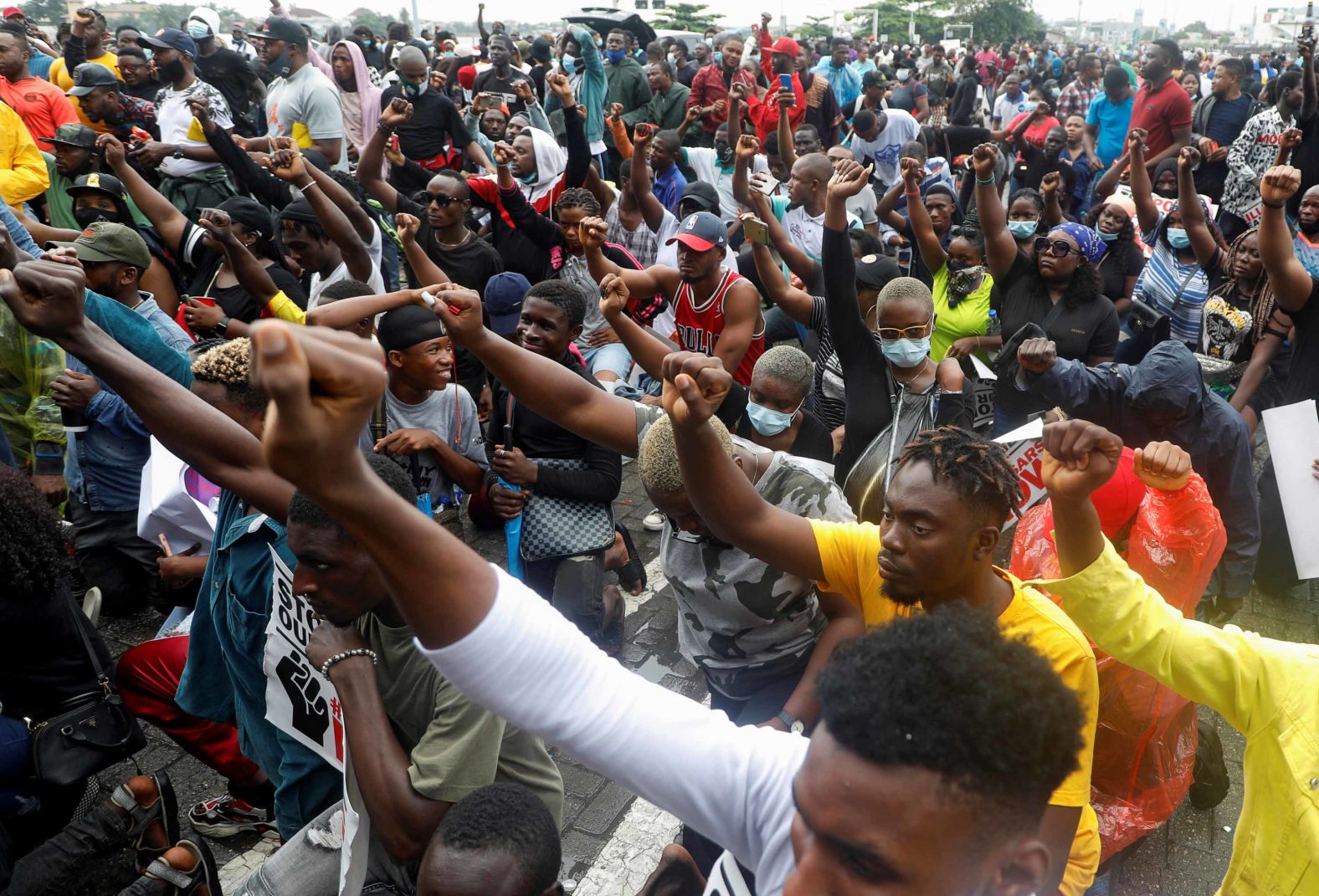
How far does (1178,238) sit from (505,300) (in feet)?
14.9

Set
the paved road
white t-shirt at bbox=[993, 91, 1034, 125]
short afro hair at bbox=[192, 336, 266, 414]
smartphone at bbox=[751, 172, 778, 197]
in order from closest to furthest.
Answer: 1. short afro hair at bbox=[192, 336, 266, 414]
2. the paved road
3. smartphone at bbox=[751, 172, 778, 197]
4. white t-shirt at bbox=[993, 91, 1034, 125]

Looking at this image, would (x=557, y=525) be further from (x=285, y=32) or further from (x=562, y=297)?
(x=285, y=32)

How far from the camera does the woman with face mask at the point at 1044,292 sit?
18.1 feet

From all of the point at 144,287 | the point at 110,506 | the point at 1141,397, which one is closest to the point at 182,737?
the point at 110,506

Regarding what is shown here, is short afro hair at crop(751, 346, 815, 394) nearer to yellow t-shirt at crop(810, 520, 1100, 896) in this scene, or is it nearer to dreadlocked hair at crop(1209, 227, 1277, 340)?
yellow t-shirt at crop(810, 520, 1100, 896)

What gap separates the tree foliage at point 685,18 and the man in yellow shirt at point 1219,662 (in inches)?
1512

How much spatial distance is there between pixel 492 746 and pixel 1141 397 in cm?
334

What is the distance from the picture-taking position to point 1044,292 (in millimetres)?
5980

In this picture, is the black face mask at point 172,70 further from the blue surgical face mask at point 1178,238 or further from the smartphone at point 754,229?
the blue surgical face mask at point 1178,238

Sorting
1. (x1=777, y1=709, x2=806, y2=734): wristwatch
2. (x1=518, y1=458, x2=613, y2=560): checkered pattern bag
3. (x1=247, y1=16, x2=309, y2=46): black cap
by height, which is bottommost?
(x1=518, y1=458, x2=613, y2=560): checkered pattern bag

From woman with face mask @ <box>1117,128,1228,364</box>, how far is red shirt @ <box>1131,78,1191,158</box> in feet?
12.3

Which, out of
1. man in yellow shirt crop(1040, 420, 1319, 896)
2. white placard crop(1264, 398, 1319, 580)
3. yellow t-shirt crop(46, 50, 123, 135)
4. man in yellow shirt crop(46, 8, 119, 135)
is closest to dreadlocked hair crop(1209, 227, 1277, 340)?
white placard crop(1264, 398, 1319, 580)

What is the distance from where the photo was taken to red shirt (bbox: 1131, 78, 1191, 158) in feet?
33.8

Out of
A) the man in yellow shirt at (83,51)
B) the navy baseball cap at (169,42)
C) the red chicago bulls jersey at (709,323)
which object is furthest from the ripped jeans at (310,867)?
the man in yellow shirt at (83,51)
